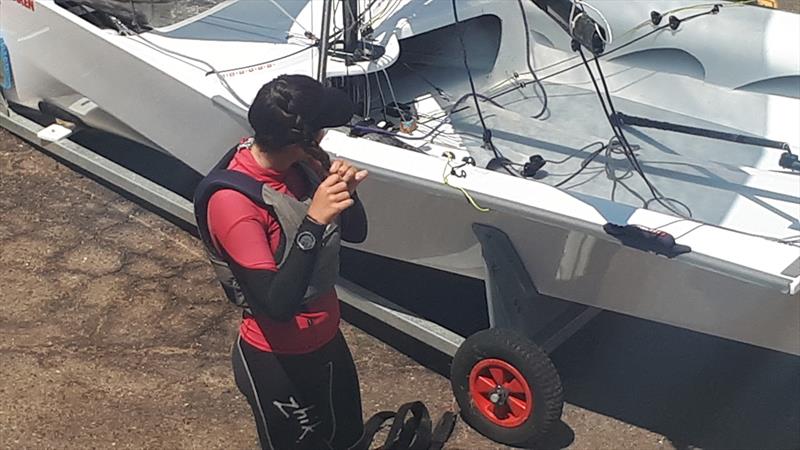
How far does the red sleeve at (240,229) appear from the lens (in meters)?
2.21

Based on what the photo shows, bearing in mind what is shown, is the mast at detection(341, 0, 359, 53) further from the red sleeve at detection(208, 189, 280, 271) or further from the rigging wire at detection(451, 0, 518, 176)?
the red sleeve at detection(208, 189, 280, 271)

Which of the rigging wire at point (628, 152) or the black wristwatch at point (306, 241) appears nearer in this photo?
the black wristwatch at point (306, 241)

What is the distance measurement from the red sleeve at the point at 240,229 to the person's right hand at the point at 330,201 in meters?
0.13

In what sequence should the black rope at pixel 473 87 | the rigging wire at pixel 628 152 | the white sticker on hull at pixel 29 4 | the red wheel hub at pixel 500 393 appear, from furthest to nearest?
the white sticker on hull at pixel 29 4 → the black rope at pixel 473 87 → the rigging wire at pixel 628 152 → the red wheel hub at pixel 500 393

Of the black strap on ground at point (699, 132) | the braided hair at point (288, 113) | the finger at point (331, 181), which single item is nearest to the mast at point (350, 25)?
the black strap on ground at point (699, 132)

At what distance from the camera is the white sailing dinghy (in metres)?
2.90

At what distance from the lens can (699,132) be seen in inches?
148

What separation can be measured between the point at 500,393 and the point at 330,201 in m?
1.25

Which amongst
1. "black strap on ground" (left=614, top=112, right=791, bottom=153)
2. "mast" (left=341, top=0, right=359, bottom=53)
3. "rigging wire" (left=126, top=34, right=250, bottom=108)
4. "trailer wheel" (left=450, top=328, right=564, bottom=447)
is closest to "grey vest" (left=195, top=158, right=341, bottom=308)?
"trailer wheel" (left=450, top=328, right=564, bottom=447)

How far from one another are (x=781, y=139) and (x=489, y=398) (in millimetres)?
1478

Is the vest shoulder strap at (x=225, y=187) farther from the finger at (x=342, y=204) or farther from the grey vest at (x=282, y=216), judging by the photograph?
the finger at (x=342, y=204)

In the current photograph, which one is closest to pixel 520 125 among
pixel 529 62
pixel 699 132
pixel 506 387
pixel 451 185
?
pixel 529 62

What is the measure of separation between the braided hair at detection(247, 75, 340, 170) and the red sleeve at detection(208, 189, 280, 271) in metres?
0.13

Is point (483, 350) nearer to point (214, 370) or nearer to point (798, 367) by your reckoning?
point (214, 370)
